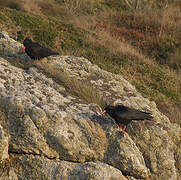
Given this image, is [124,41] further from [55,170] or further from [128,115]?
[55,170]

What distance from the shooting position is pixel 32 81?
17.8 ft

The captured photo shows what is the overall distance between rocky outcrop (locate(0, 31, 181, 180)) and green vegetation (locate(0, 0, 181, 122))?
2222 mm


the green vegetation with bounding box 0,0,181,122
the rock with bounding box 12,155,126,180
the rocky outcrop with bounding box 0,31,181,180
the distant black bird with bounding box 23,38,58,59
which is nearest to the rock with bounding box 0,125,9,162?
the rocky outcrop with bounding box 0,31,181,180

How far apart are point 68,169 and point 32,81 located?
89.9 inches

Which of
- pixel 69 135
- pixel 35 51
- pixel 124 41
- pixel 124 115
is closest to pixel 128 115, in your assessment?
pixel 124 115

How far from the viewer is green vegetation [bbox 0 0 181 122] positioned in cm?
1121

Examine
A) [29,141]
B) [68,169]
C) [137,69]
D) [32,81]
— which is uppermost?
[32,81]

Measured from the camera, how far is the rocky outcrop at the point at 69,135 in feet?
13.0

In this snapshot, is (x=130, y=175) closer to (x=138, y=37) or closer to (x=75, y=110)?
(x=75, y=110)

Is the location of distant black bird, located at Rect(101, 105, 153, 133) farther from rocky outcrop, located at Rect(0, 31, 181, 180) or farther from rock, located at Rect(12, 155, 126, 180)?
rock, located at Rect(12, 155, 126, 180)

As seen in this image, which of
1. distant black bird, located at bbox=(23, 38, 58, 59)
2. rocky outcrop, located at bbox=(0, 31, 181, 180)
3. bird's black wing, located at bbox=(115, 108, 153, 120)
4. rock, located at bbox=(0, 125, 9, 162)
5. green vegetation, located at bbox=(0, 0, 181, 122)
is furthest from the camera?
green vegetation, located at bbox=(0, 0, 181, 122)

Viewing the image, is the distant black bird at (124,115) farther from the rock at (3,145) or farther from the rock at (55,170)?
the rock at (3,145)

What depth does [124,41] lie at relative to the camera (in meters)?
17.2

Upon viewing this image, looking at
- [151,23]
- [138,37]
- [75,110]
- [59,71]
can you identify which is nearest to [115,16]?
[151,23]
